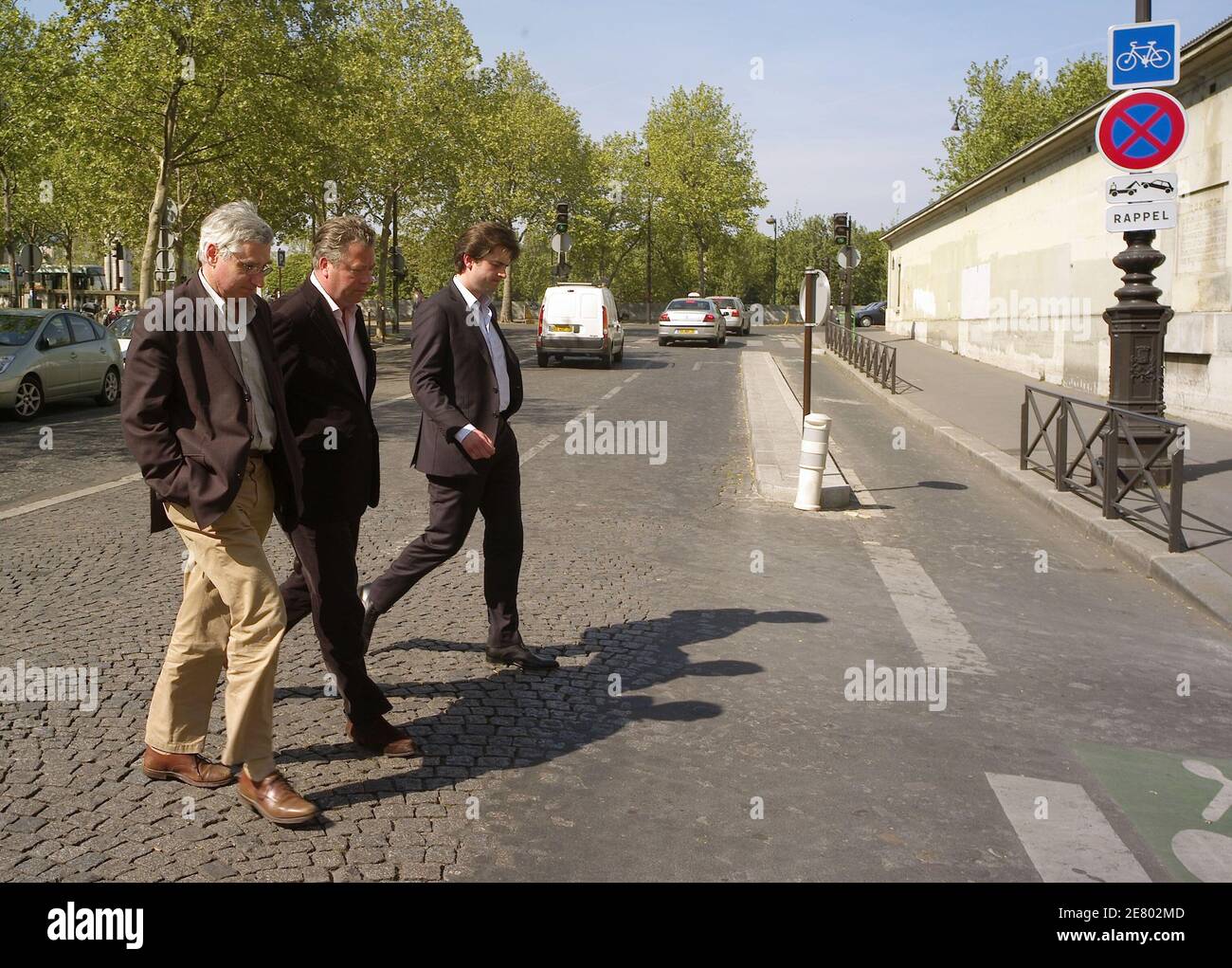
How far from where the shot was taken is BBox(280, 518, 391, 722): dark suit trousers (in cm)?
401

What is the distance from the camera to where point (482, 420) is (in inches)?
194

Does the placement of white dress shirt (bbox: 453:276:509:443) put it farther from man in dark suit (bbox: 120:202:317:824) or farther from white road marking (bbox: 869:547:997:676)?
white road marking (bbox: 869:547:997:676)

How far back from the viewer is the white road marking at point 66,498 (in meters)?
8.73

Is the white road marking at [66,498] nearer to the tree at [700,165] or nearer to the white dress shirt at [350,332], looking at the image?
the white dress shirt at [350,332]

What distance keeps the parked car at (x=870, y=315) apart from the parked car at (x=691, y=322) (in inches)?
965

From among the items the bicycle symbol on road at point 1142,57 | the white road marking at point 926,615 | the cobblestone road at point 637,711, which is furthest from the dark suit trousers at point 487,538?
the bicycle symbol on road at point 1142,57

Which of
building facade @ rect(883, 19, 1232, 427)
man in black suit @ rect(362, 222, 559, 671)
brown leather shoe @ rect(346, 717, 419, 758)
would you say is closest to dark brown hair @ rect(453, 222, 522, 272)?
man in black suit @ rect(362, 222, 559, 671)

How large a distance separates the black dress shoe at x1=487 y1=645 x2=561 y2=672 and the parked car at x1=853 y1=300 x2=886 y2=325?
5750cm

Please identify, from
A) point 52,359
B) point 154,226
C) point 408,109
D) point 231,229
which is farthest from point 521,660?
point 408,109

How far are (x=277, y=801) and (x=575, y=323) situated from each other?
23116mm
